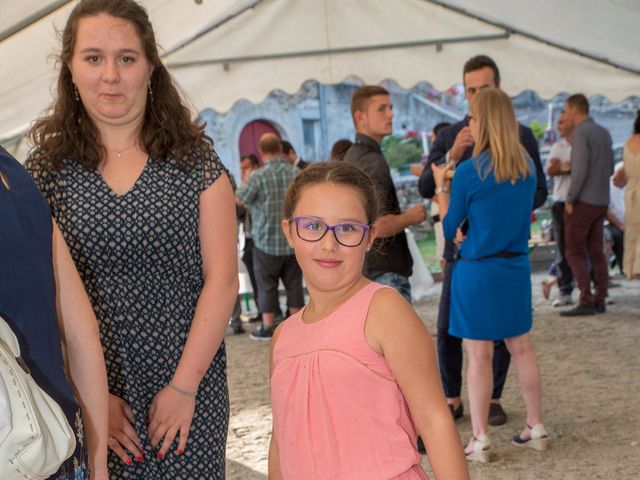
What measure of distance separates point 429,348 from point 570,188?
667 centimetres

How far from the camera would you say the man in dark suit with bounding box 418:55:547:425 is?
4285 mm

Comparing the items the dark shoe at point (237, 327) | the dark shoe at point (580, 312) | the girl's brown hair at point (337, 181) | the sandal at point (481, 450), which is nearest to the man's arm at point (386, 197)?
the sandal at point (481, 450)

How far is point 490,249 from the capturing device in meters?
3.94

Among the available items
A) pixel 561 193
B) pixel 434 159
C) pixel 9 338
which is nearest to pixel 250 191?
pixel 561 193

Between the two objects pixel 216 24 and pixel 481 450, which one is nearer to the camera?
pixel 481 450

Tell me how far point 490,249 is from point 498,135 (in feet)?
1.80

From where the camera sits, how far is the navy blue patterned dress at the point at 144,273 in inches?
75.4

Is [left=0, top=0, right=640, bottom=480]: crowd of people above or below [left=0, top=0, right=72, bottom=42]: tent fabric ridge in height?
below

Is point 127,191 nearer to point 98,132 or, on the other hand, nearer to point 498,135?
point 98,132

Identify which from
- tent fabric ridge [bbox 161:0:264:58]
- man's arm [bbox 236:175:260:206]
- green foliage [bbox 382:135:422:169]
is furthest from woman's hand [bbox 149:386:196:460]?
green foliage [bbox 382:135:422:169]

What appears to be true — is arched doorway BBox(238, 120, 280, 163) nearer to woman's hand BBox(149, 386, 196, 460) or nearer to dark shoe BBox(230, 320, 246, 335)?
dark shoe BBox(230, 320, 246, 335)

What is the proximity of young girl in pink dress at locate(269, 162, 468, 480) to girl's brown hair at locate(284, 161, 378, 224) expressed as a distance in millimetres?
Answer: 12

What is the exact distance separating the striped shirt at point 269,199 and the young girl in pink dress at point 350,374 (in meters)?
5.76

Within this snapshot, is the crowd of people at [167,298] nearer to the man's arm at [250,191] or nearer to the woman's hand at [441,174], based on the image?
the woman's hand at [441,174]
